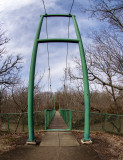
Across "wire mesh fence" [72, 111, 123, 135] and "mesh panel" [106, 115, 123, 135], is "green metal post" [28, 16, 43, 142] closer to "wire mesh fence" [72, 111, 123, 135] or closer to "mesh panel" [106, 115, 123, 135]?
"wire mesh fence" [72, 111, 123, 135]

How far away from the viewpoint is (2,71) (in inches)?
608

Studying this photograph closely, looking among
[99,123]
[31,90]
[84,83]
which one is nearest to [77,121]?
[99,123]

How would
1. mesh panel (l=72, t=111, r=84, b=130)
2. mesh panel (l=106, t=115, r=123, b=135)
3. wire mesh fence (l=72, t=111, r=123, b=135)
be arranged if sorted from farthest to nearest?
mesh panel (l=72, t=111, r=84, b=130) → wire mesh fence (l=72, t=111, r=123, b=135) → mesh panel (l=106, t=115, r=123, b=135)

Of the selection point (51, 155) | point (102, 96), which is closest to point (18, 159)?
point (51, 155)

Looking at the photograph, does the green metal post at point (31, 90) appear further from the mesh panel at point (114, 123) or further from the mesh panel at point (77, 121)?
the mesh panel at point (114, 123)

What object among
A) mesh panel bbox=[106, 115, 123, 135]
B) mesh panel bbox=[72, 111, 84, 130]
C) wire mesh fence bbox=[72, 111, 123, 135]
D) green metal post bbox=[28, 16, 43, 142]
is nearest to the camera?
green metal post bbox=[28, 16, 43, 142]

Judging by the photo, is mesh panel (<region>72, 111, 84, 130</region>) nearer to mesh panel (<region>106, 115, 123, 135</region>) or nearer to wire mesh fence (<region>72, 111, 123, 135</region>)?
wire mesh fence (<region>72, 111, 123, 135</region>)

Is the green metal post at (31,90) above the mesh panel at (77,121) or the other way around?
above

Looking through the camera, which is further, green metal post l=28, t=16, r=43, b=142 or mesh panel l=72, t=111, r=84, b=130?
mesh panel l=72, t=111, r=84, b=130

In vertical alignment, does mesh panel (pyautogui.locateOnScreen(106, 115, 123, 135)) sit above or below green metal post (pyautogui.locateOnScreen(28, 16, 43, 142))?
below

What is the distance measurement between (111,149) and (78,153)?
1478mm

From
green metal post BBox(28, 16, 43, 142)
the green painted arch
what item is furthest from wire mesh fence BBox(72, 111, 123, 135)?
green metal post BBox(28, 16, 43, 142)

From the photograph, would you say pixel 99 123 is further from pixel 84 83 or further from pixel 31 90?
pixel 31 90

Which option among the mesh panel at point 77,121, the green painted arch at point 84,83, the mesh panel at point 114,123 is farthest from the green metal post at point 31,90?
the mesh panel at point 114,123
